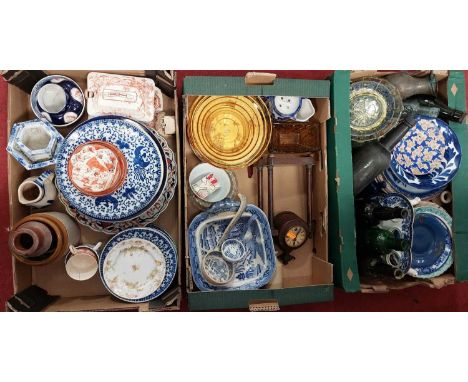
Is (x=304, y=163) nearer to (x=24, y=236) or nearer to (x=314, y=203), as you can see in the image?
(x=314, y=203)

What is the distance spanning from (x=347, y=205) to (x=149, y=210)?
2.93 feet

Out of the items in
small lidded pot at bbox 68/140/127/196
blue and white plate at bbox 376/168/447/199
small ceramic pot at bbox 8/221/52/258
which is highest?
small lidded pot at bbox 68/140/127/196

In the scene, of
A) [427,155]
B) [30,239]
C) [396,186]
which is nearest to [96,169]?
[30,239]

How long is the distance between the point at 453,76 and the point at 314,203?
91 centimetres

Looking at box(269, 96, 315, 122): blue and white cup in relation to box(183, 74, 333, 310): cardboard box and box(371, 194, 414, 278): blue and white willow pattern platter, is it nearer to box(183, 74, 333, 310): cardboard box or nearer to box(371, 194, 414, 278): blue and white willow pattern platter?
box(183, 74, 333, 310): cardboard box

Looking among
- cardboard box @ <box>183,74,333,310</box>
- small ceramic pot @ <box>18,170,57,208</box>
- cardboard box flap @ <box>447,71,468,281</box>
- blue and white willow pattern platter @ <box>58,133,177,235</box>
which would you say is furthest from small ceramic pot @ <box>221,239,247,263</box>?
cardboard box flap @ <box>447,71,468,281</box>

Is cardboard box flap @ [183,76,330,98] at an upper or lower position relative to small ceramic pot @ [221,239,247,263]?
upper

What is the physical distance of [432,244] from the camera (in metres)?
1.76

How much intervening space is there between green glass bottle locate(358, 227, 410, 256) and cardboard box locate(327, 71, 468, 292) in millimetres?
81

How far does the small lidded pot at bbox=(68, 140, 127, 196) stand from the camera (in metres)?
1.22

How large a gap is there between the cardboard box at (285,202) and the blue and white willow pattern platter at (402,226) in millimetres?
281

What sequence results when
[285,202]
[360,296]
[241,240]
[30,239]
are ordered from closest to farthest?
1. [30,239]
2. [241,240]
3. [285,202]
4. [360,296]

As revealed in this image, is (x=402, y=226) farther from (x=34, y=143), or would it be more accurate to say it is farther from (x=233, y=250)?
(x=34, y=143)

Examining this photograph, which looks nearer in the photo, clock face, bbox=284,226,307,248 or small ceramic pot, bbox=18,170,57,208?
small ceramic pot, bbox=18,170,57,208
